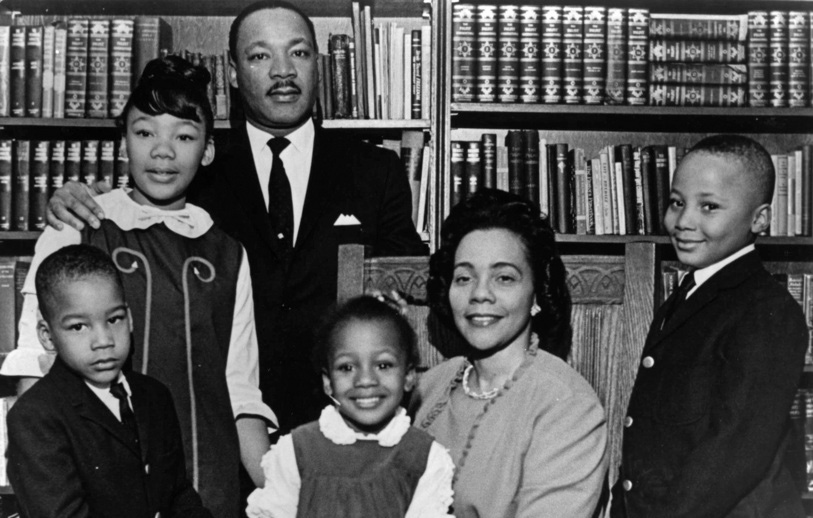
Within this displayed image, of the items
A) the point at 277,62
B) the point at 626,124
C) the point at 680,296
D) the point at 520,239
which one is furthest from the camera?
the point at 626,124

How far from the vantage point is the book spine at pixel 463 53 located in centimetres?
305

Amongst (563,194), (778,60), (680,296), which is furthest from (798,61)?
(680,296)

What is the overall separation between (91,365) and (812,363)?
2320mm

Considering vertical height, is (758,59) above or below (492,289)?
above

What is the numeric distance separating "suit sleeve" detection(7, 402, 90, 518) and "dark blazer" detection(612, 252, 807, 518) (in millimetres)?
1061

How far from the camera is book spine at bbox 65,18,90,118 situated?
308cm

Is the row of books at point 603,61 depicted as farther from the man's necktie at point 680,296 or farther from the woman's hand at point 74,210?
the woman's hand at point 74,210

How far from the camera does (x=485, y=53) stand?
305cm

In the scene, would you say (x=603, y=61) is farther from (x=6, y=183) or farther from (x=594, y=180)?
(x=6, y=183)

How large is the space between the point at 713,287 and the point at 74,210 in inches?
51.7

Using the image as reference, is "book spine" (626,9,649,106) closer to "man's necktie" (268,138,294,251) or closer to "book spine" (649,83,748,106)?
"book spine" (649,83,748,106)

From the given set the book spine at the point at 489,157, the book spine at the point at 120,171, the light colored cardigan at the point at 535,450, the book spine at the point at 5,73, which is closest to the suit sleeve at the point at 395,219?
the book spine at the point at 489,157

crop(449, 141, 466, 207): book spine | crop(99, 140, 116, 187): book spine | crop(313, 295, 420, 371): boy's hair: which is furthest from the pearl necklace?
crop(99, 140, 116, 187): book spine

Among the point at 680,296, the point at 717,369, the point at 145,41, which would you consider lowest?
the point at 717,369
